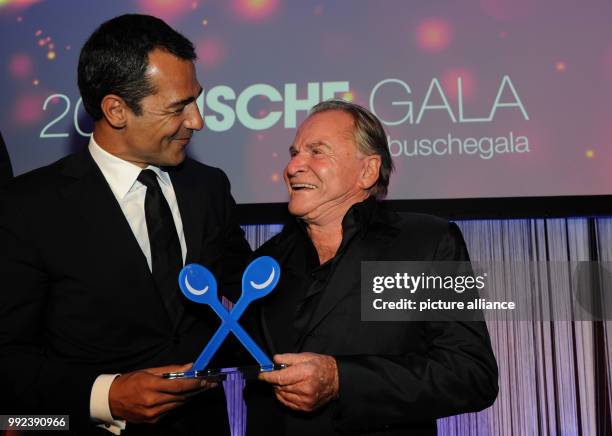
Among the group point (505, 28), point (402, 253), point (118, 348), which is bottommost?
point (118, 348)

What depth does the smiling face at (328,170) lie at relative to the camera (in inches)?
67.7

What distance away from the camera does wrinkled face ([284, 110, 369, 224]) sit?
172 centimetres

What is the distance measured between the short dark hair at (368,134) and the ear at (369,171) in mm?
14

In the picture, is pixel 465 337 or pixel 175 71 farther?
pixel 175 71

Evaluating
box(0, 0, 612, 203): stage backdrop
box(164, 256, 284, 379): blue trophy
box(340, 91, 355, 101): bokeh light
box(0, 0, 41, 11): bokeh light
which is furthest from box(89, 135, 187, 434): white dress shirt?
box(0, 0, 41, 11): bokeh light

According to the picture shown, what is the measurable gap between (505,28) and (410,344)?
174 centimetres

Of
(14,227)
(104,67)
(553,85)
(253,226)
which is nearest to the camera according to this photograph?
(14,227)

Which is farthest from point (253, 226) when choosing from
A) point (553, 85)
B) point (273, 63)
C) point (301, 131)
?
point (553, 85)

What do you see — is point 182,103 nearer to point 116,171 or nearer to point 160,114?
point 160,114

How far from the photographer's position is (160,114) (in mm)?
1646

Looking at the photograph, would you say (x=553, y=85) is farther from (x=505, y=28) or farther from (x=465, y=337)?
(x=465, y=337)

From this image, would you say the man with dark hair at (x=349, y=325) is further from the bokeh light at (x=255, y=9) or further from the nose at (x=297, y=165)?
the bokeh light at (x=255, y=9)

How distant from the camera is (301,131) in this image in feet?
5.90

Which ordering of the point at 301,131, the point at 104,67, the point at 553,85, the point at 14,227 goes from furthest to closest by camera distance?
the point at 553,85
the point at 301,131
the point at 104,67
the point at 14,227
